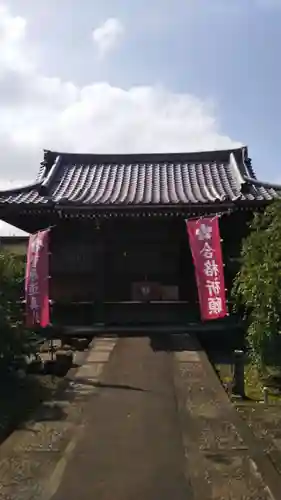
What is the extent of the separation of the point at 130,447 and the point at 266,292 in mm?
4274

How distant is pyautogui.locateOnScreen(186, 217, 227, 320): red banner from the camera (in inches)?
458

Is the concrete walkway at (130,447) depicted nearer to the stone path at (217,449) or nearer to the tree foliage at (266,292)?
the stone path at (217,449)

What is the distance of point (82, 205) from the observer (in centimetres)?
1416

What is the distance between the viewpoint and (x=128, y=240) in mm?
15359

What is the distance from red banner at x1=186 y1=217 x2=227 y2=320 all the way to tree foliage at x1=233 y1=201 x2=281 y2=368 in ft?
7.18

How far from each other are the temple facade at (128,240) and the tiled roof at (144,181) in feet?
0.19

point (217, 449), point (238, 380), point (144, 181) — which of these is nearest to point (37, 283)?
point (238, 380)

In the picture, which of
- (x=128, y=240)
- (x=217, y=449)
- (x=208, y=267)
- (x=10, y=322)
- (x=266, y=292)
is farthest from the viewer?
(x=128, y=240)

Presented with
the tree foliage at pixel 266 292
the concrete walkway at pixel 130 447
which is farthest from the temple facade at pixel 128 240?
the concrete walkway at pixel 130 447

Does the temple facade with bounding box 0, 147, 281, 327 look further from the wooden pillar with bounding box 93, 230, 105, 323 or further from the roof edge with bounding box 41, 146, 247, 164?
the roof edge with bounding box 41, 146, 247, 164

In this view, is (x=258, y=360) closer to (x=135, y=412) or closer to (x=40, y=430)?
(x=135, y=412)

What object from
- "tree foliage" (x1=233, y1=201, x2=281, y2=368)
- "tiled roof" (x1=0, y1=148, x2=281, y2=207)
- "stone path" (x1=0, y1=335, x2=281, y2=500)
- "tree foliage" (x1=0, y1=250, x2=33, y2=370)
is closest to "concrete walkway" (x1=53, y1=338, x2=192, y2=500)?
"stone path" (x1=0, y1=335, x2=281, y2=500)

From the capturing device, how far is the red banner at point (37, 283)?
458 inches

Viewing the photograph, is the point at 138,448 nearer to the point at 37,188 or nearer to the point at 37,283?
the point at 37,283
